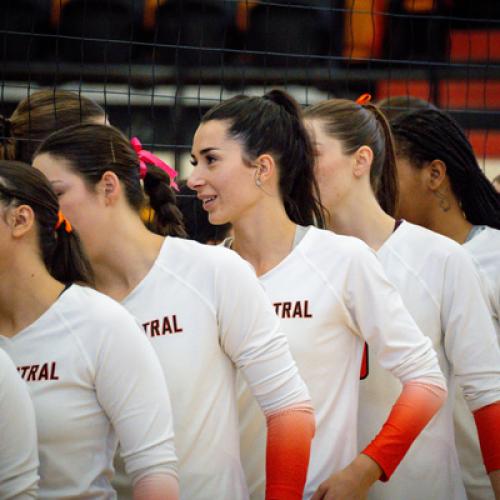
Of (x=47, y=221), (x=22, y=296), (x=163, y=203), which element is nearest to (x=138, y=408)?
(x=22, y=296)

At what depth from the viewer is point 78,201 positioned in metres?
2.93

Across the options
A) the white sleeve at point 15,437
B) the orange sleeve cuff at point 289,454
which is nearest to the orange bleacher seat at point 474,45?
the orange sleeve cuff at point 289,454

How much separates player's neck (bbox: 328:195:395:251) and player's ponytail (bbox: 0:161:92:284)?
0.89 meters

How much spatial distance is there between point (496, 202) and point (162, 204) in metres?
1.09

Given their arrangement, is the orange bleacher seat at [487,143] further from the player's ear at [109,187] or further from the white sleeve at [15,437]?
the white sleeve at [15,437]

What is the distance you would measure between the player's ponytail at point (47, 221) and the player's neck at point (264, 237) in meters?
0.50

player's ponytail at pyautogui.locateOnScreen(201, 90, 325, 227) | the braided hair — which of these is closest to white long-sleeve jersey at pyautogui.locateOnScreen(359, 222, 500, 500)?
player's ponytail at pyautogui.locateOnScreen(201, 90, 325, 227)

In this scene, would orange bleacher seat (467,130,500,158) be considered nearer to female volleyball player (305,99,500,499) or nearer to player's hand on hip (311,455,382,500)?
female volleyball player (305,99,500,499)

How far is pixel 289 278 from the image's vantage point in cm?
314

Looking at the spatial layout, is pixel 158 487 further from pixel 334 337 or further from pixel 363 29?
pixel 363 29

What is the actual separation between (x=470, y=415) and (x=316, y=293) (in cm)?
83

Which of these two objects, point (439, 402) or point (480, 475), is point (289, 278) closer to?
point (439, 402)

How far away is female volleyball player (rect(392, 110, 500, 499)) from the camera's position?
3.78m

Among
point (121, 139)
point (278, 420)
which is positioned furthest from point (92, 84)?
point (278, 420)
